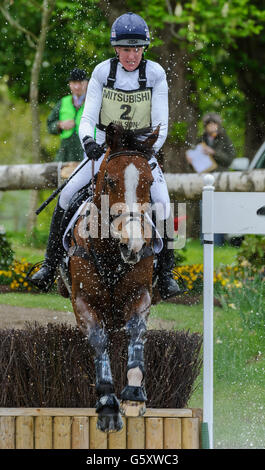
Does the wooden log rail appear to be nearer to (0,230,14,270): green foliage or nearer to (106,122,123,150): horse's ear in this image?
Result: (0,230,14,270): green foliage

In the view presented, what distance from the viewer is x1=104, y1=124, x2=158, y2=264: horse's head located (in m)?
4.49

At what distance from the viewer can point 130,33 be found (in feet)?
16.9

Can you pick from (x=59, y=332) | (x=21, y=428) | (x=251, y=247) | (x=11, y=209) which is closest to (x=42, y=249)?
(x=251, y=247)

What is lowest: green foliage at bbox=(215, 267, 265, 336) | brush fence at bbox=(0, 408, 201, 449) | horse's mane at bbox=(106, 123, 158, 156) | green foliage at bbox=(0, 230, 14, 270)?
brush fence at bbox=(0, 408, 201, 449)

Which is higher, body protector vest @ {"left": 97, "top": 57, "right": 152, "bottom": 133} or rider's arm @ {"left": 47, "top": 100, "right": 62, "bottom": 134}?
rider's arm @ {"left": 47, "top": 100, "right": 62, "bottom": 134}

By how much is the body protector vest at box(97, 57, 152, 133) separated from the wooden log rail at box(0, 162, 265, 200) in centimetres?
409

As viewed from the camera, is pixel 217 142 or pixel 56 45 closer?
pixel 217 142

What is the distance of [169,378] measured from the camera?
18.5 ft

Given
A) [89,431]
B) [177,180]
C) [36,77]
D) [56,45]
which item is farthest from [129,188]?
[36,77]

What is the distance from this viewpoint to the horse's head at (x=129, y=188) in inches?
177

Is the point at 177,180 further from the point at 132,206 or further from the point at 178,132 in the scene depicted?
the point at 132,206

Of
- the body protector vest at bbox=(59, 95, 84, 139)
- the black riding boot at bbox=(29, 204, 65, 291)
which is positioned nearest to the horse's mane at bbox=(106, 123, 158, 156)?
the black riding boot at bbox=(29, 204, 65, 291)

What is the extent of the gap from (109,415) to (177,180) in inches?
235
